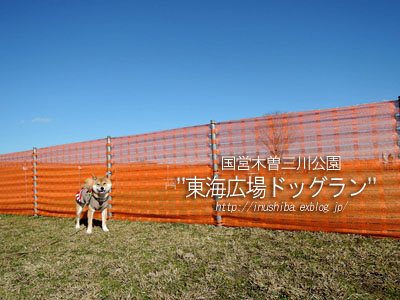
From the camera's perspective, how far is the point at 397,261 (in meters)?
3.27

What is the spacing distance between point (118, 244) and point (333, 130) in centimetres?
413

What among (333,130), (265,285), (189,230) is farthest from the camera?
(189,230)

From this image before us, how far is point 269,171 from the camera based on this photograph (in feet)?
16.5

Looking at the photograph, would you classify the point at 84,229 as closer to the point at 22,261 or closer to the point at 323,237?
the point at 22,261

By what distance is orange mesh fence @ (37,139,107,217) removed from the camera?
7.49 meters

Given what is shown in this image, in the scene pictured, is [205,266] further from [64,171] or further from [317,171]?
[64,171]

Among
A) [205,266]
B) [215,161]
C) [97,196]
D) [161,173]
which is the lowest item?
[205,266]

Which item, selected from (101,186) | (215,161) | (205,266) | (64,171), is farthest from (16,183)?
(205,266)

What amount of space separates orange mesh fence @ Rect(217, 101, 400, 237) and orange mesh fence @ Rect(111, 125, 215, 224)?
0.54 meters

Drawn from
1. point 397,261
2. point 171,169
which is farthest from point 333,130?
point 171,169

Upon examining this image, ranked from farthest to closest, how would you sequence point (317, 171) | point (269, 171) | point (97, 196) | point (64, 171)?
point (64, 171) < point (97, 196) < point (269, 171) < point (317, 171)

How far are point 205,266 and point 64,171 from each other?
241 inches

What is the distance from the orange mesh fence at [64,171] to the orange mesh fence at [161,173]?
0.66 metres

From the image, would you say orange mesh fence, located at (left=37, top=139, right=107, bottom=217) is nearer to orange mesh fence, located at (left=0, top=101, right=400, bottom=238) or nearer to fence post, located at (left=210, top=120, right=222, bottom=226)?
orange mesh fence, located at (left=0, top=101, right=400, bottom=238)
